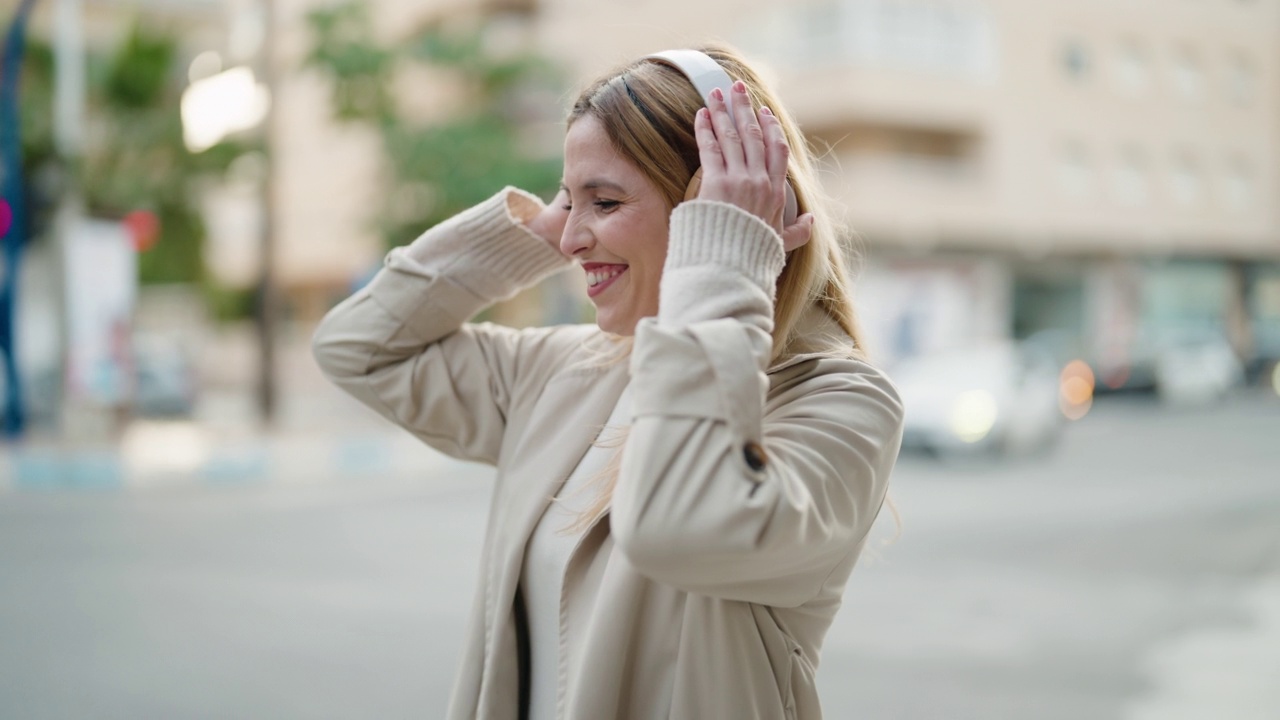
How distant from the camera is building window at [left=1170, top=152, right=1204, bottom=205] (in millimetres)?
29812

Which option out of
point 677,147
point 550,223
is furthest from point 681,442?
point 550,223

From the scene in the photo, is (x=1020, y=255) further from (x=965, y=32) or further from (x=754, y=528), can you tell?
(x=754, y=528)

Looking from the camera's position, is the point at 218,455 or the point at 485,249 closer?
the point at 485,249

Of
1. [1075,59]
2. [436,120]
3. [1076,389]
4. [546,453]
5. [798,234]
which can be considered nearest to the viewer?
[798,234]

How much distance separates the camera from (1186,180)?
98.6ft

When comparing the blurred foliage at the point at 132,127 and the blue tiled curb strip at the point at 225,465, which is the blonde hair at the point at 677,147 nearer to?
the blue tiled curb strip at the point at 225,465

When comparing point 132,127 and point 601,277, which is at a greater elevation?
point 601,277

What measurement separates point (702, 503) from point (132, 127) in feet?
61.3

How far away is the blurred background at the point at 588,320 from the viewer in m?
5.66

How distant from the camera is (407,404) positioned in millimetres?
2072

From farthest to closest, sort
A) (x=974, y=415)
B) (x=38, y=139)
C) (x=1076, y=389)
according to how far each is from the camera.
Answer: (x=1076, y=389), (x=38, y=139), (x=974, y=415)

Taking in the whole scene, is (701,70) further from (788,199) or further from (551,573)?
(551,573)

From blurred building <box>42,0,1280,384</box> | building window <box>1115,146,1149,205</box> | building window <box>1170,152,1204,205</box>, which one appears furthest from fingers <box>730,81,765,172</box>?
building window <box>1170,152,1204,205</box>

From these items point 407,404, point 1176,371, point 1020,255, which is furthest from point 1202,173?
point 407,404
